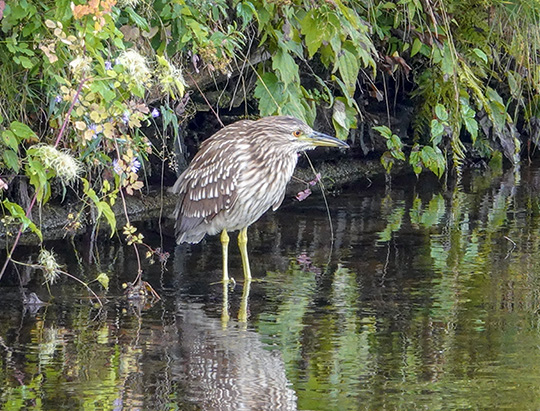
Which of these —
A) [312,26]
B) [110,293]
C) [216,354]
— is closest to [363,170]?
[312,26]

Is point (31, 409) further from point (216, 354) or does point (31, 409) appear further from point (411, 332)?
point (411, 332)

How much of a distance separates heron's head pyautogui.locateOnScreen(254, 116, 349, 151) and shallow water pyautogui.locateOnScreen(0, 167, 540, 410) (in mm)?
752

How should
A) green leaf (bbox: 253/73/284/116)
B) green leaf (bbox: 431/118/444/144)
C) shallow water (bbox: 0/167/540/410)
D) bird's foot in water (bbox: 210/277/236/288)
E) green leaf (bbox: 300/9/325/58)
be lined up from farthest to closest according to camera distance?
green leaf (bbox: 431/118/444/144) → green leaf (bbox: 253/73/284/116) → green leaf (bbox: 300/9/325/58) → bird's foot in water (bbox: 210/277/236/288) → shallow water (bbox: 0/167/540/410)

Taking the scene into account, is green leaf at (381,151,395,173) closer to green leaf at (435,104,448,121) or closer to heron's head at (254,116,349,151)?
green leaf at (435,104,448,121)

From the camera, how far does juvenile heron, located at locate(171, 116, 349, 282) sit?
640 cm

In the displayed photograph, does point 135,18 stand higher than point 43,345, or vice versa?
point 135,18

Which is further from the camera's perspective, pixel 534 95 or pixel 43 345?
pixel 534 95

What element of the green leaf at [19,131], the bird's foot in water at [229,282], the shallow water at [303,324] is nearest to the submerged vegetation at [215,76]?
the green leaf at [19,131]

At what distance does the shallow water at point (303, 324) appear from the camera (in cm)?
412

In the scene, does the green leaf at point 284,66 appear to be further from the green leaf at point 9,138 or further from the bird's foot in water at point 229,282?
the green leaf at point 9,138

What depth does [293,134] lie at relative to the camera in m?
6.41

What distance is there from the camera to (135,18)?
5.38 meters

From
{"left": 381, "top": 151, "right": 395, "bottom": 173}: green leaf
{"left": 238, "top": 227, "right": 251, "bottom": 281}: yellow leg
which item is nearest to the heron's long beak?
{"left": 238, "top": 227, "right": 251, "bottom": 281}: yellow leg

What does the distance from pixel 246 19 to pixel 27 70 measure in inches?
50.9
